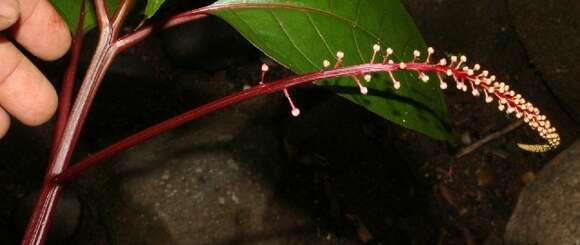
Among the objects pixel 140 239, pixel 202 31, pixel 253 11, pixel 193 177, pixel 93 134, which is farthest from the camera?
pixel 202 31

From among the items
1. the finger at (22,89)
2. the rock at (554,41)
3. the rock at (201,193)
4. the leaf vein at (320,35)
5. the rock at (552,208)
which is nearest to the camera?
the leaf vein at (320,35)

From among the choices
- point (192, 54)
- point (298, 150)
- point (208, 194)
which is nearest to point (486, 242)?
point (298, 150)

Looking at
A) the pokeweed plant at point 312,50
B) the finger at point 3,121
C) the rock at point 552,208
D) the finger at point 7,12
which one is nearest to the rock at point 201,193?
the rock at point 552,208

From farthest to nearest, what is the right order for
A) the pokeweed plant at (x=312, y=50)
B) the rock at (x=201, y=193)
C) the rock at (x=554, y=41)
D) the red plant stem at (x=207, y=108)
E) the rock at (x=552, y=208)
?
1. the rock at (x=554, y=41)
2. the rock at (x=201, y=193)
3. the rock at (x=552, y=208)
4. the pokeweed plant at (x=312, y=50)
5. the red plant stem at (x=207, y=108)

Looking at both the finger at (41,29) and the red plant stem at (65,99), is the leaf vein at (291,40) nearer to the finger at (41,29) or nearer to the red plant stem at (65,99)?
the red plant stem at (65,99)

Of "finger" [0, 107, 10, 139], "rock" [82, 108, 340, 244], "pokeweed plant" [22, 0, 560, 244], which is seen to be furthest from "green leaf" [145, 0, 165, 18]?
"rock" [82, 108, 340, 244]

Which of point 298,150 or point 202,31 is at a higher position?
point 202,31

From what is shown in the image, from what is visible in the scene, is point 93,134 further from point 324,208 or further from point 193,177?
point 324,208

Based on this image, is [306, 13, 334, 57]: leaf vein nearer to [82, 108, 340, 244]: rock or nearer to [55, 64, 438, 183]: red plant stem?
[55, 64, 438, 183]: red plant stem
